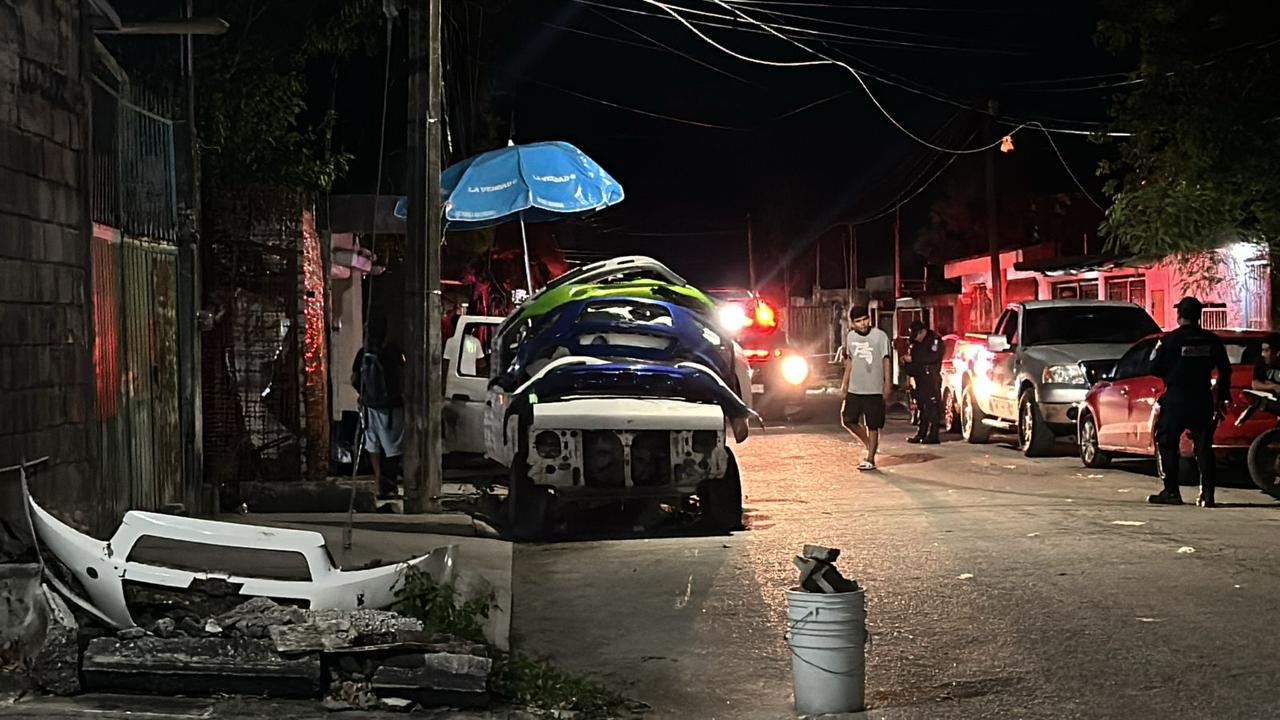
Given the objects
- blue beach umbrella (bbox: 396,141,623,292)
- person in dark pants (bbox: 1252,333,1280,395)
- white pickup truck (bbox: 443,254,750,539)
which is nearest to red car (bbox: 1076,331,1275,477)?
person in dark pants (bbox: 1252,333,1280,395)

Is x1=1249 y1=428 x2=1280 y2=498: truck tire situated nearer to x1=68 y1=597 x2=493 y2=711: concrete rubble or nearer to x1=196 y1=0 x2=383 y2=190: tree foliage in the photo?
x1=68 y1=597 x2=493 y2=711: concrete rubble

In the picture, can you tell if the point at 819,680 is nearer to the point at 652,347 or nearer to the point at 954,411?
the point at 652,347

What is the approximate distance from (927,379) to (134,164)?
522 inches

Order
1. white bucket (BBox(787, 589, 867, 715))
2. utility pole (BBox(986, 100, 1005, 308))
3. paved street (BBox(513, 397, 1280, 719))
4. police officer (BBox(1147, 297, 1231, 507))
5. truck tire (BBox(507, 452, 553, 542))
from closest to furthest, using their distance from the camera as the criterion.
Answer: white bucket (BBox(787, 589, 867, 715)) < paved street (BBox(513, 397, 1280, 719)) < truck tire (BBox(507, 452, 553, 542)) < police officer (BBox(1147, 297, 1231, 507)) < utility pole (BBox(986, 100, 1005, 308))

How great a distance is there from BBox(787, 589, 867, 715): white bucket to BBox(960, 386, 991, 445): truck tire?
14174 mm

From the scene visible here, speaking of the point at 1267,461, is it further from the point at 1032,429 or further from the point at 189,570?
A: the point at 189,570

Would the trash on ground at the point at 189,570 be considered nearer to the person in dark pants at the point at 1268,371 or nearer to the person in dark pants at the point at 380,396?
the person in dark pants at the point at 380,396

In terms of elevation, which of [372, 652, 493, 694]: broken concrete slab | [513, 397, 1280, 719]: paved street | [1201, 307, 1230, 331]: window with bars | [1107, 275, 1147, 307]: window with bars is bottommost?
[513, 397, 1280, 719]: paved street

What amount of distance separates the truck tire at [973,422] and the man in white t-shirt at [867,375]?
4.36m

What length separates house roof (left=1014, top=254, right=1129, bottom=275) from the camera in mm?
27922

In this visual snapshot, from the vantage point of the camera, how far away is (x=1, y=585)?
646 cm

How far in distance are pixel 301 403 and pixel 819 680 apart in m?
8.31

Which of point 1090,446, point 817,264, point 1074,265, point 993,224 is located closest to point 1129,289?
point 1074,265

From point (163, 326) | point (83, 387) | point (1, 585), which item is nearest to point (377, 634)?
point (1, 585)
